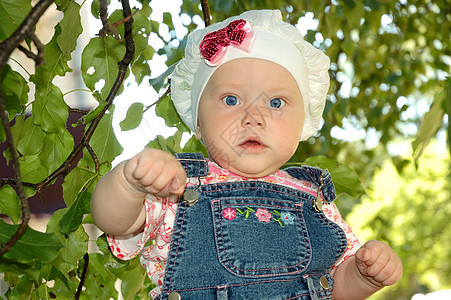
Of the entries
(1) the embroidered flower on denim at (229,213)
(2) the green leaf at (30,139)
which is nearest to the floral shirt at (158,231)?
(1) the embroidered flower on denim at (229,213)

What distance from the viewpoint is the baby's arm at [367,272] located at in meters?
0.75

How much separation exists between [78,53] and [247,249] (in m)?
0.86

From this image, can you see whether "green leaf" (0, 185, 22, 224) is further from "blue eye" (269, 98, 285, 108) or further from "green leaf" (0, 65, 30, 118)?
"blue eye" (269, 98, 285, 108)

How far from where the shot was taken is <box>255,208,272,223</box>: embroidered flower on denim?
29.3 inches

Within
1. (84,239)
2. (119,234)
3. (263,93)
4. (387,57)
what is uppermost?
(263,93)

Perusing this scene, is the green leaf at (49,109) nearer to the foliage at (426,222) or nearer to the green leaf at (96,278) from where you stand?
the green leaf at (96,278)

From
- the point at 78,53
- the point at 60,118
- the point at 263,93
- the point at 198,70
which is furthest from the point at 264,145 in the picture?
the point at 78,53

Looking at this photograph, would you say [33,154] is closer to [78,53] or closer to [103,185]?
[103,185]

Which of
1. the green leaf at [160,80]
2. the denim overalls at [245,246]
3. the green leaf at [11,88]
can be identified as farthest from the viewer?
the green leaf at [160,80]

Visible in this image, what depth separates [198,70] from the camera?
33.1 inches

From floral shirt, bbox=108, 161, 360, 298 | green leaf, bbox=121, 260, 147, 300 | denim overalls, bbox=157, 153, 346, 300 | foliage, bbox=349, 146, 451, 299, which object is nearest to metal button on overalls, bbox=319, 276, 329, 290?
denim overalls, bbox=157, 153, 346, 300

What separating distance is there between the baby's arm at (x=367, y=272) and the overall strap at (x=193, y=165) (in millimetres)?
251

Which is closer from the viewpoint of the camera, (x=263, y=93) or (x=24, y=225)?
(x=24, y=225)

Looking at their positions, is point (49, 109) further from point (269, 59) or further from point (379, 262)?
point (379, 262)
